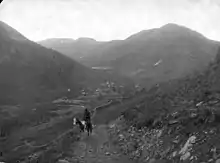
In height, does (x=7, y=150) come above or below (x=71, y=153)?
below

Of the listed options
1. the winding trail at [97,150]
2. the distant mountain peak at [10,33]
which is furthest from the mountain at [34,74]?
the winding trail at [97,150]

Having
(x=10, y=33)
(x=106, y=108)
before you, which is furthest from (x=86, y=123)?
(x=10, y=33)

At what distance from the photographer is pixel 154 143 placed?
21219 millimetres

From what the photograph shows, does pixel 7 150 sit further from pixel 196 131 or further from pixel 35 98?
pixel 35 98

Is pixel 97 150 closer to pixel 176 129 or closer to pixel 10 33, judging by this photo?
pixel 176 129

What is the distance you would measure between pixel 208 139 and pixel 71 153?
12.4m

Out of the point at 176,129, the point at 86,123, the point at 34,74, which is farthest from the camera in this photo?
the point at 34,74

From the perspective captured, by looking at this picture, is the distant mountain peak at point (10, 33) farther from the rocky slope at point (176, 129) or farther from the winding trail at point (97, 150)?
the rocky slope at point (176, 129)

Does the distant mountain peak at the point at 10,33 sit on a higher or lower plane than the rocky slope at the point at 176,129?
higher

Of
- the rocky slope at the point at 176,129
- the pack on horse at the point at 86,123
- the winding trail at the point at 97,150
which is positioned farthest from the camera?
the pack on horse at the point at 86,123

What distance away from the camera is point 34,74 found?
137625mm

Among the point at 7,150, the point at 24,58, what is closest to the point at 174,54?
the point at 24,58

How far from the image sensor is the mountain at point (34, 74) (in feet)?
377

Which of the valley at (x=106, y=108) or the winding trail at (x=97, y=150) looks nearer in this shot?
the valley at (x=106, y=108)
